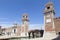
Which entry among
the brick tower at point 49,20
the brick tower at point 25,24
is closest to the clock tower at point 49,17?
the brick tower at point 49,20

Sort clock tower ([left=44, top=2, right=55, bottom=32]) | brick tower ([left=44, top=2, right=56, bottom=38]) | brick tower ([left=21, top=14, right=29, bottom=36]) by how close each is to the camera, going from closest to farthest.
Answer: brick tower ([left=44, top=2, right=56, bottom=38]) → clock tower ([left=44, top=2, right=55, bottom=32]) → brick tower ([left=21, top=14, right=29, bottom=36])

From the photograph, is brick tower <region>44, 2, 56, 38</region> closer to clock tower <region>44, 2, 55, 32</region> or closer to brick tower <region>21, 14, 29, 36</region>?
clock tower <region>44, 2, 55, 32</region>

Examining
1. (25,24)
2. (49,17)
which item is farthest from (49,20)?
(25,24)

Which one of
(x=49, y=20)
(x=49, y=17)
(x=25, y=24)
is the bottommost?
(x=25, y=24)

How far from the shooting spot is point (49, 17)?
2173 centimetres

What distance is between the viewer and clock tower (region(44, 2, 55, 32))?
20877mm

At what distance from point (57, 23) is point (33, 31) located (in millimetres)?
10137

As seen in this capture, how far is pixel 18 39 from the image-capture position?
24922 mm

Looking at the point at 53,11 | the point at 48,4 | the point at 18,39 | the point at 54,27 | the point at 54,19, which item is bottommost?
the point at 18,39

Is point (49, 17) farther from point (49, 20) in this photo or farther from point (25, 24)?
point (25, 24)

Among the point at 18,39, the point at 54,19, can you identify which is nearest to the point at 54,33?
the point at 54,19

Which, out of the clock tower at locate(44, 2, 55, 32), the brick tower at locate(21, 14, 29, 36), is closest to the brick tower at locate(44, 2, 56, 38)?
the clock tower at locate(44, 2, 55, 32)

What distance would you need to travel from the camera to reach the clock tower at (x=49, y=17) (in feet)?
68.5

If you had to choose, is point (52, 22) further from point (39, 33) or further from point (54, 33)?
point (39, 33)
